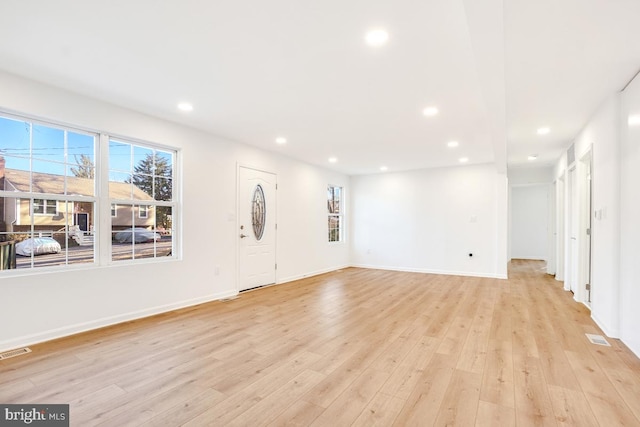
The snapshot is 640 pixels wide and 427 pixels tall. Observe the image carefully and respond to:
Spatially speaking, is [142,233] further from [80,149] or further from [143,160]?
[80,149]

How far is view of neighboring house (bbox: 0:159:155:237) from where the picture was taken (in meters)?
2.92

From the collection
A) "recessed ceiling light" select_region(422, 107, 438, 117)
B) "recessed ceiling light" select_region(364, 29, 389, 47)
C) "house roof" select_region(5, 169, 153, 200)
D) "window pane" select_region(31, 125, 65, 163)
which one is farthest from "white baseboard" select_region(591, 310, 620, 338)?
"window pane" select_region(31, 125, 65, 163)

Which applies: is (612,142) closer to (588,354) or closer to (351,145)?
(588,354)

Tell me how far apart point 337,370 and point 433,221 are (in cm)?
548

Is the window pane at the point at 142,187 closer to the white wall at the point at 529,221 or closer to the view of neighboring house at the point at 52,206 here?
the view of neighboring house at the point at 52,206

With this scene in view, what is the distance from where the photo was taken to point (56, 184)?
3201 millimetres

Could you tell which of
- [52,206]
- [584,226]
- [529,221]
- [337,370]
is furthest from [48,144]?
[529,221]

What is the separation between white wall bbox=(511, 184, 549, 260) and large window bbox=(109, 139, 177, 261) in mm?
9784

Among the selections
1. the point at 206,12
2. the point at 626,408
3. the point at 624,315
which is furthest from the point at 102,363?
the point at 624,315

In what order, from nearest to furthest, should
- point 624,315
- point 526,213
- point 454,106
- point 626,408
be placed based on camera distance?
point 626,408
point 624,315
point 454,106
point 526,213

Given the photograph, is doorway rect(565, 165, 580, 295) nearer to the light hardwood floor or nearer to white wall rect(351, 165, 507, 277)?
the light hardwood floor

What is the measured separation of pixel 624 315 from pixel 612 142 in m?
1.70

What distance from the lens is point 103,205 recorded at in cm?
348

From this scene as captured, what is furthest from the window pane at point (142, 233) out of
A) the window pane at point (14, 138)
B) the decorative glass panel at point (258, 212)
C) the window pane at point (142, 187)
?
the decorative glass panel at point (258, 212)
